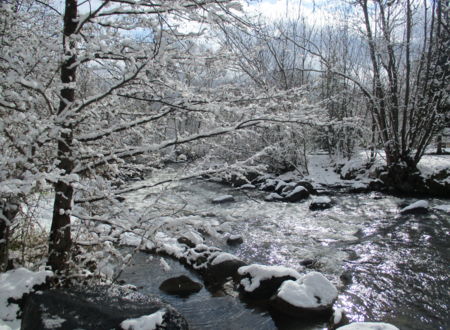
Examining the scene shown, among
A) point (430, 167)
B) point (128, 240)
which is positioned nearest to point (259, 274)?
point (128, 240)

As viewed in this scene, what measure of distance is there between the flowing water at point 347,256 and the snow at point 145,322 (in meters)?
0.54

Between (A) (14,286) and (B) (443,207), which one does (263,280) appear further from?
(B) (443,207)

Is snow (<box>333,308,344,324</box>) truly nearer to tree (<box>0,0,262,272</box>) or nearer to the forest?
the forest

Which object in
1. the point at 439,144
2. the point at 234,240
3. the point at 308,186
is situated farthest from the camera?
the point at 439,144

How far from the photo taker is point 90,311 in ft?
9.11

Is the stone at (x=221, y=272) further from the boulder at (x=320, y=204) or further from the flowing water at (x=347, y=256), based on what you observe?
the boulder at (x=320, y=204)

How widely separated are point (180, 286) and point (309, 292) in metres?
2.09

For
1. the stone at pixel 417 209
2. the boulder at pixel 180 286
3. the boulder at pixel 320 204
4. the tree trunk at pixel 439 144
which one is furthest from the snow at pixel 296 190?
the tree trunk at pixel 439 144

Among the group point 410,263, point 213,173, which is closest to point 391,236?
point 410,263

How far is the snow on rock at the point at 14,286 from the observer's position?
9.59 ft

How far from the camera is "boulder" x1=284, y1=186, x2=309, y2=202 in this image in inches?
486

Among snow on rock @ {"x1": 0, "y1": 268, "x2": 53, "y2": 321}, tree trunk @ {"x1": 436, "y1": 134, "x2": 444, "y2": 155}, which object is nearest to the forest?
snow on rock @ {"x1": 0, "y1": 268, "x2": 53, "y2": 321}

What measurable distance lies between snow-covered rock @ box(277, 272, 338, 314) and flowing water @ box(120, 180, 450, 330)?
0.22 m

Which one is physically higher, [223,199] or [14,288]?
[14,288]
